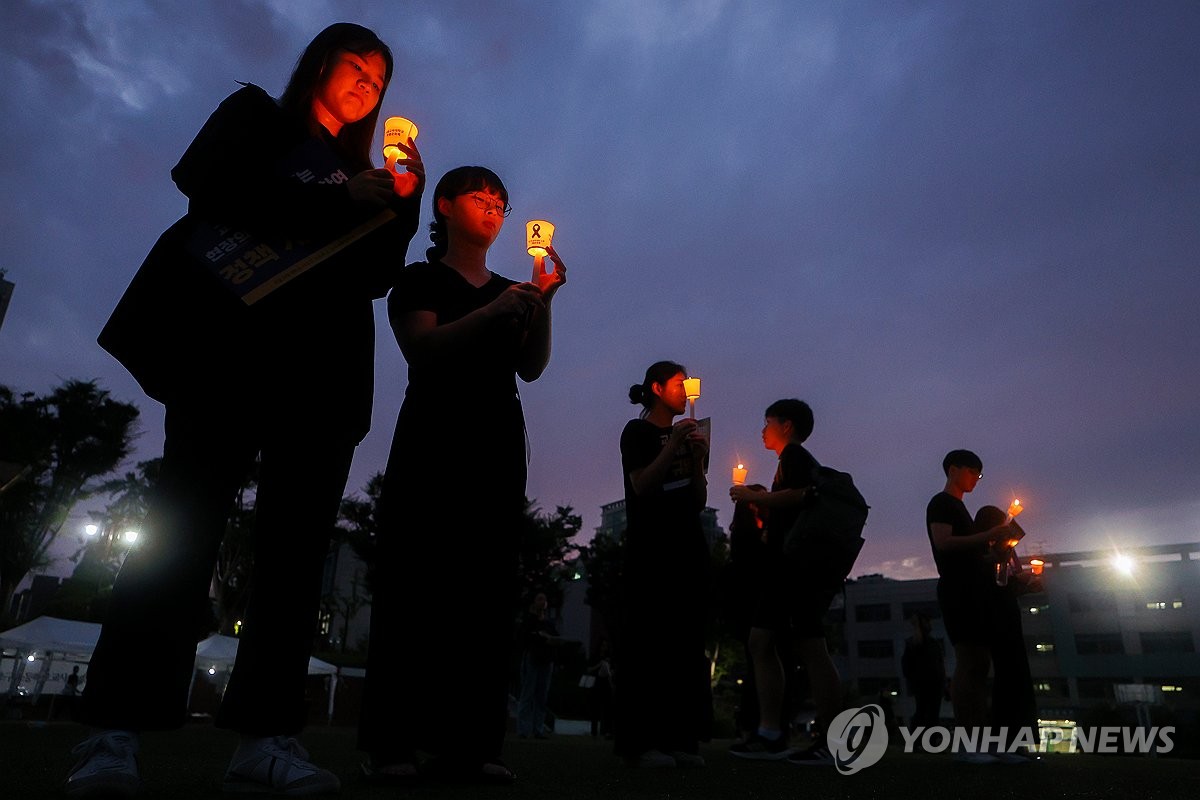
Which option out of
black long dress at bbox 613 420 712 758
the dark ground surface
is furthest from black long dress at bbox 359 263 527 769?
black long dress at bbox 613 420 712 758

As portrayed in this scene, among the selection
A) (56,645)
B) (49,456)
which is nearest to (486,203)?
(56,645)

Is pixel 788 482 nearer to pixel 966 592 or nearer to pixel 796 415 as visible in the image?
pixel 796 415

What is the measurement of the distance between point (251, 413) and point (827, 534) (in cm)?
330

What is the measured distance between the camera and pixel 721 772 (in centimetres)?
303

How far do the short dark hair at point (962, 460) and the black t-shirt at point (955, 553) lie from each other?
1.11 ft

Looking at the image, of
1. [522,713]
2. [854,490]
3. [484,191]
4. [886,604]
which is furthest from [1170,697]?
[484,191]

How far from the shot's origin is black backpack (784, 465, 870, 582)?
4203 mm

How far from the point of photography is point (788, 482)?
463cm

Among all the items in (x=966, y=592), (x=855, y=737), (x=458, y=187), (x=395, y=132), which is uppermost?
(x=458, y=187)

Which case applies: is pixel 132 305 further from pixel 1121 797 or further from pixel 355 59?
pixel 1121 797

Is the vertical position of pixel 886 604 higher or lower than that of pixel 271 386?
higher

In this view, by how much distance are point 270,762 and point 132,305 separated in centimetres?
117

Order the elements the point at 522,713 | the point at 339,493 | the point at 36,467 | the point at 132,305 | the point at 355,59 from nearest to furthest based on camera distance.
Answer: the point at 132,305, the point at 339,493, the point at 355,59, the point at 522,713, the point at 36,467

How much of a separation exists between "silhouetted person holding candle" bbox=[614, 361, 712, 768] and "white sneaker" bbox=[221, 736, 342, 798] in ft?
6.80
